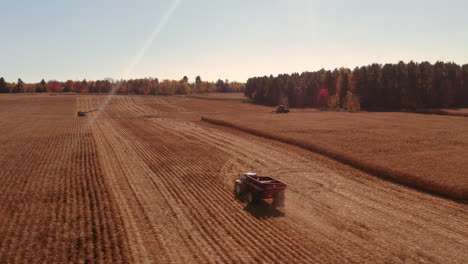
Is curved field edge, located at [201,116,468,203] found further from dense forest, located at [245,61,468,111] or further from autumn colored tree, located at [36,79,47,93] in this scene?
autumn colored tree, located at [36,79,47,93]

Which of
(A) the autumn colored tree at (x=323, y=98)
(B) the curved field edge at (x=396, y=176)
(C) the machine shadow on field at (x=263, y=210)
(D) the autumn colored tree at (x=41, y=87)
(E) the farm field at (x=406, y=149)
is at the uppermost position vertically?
(D) the autumn colored tree at (x=41, y=87)

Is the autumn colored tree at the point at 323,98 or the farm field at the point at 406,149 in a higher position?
the autumn colored tree at the point at 323,98

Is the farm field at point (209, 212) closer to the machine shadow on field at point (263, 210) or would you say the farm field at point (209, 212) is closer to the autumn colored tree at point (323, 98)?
the machine shadow on field at point (263, 210)

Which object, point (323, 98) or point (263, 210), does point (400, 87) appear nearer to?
point (323, 98)

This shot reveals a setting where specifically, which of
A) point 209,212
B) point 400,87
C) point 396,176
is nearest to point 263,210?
point 209,212

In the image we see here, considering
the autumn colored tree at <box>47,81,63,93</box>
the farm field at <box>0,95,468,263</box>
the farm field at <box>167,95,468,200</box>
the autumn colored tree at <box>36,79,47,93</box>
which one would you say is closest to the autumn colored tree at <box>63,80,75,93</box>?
the autumn colored tree at <box>47,81,63,93</box>

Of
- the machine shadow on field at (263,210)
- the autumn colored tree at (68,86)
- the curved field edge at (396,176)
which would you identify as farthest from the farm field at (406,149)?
the autumn colored tree at (68,86)

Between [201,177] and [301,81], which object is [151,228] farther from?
[301,81]

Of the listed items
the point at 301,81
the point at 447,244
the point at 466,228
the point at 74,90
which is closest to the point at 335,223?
the point at 447,244
